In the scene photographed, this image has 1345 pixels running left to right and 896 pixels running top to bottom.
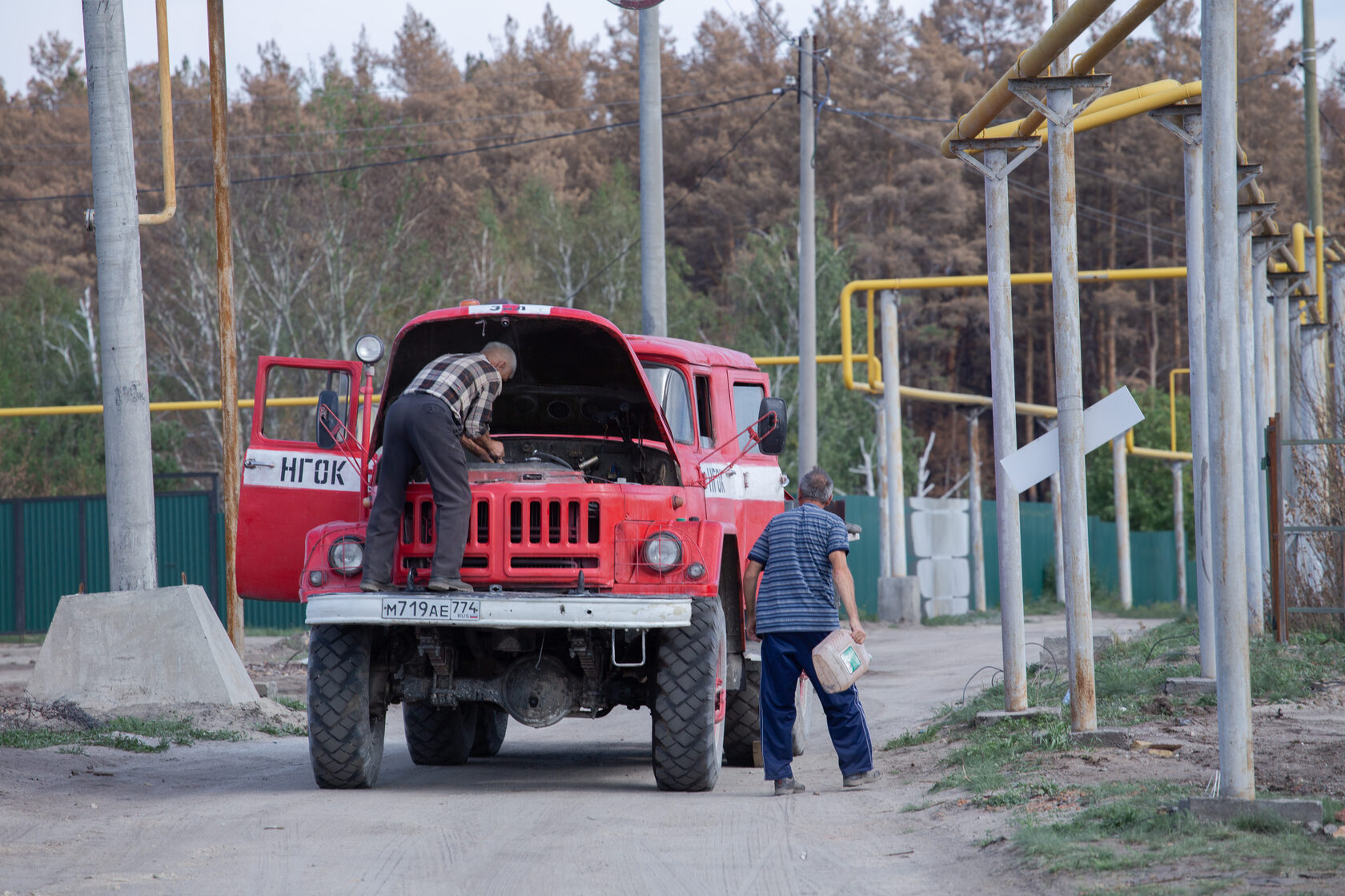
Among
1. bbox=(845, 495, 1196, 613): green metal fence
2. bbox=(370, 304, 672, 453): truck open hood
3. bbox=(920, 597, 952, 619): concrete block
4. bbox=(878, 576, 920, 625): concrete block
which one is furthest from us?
bbox=(845, 495, 1196, 613): green metal fence

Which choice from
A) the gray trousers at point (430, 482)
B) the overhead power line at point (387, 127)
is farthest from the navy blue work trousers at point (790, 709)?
the overhead power line at point (387, 127)

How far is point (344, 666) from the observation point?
796 cm

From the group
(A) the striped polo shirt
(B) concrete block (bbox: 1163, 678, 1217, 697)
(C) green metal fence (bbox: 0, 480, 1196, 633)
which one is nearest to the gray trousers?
(A) the striped polo shirt

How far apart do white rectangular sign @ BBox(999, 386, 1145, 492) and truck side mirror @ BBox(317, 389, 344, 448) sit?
12.8ft

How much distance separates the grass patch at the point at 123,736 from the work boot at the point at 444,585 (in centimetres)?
362

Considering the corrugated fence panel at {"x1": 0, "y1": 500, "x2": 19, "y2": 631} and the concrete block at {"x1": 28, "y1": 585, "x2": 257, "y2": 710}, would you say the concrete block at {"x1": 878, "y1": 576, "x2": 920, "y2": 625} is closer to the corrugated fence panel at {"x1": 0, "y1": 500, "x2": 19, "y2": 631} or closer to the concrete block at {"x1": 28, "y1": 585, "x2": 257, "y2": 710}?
the corrugated fence panel at {"x1": 0, "y1": 500, "x2": 19, "y2": 631}

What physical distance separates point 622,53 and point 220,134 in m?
45.0

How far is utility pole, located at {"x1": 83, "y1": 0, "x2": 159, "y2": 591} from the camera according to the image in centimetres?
1209

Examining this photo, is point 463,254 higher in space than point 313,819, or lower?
higher

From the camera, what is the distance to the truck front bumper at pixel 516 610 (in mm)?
7449

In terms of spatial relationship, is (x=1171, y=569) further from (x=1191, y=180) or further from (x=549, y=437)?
(x=549, y=437)

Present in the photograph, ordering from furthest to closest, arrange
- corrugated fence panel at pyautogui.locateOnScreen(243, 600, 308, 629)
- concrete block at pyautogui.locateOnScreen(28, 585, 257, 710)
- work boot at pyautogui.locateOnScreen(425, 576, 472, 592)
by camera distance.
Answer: corrugated fence panel at pyautogui.locateOnScreen(243, 600, 308, 629) → concrete block at pyautogui.locateOnScreen(28, 585, 257, 710) → work boot at pyautogui.locateOnScreen(425, 576, 472, 592)

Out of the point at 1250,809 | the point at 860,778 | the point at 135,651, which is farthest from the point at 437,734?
the point at 1250,809

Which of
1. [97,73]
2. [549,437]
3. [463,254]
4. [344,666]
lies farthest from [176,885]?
[463,254]
